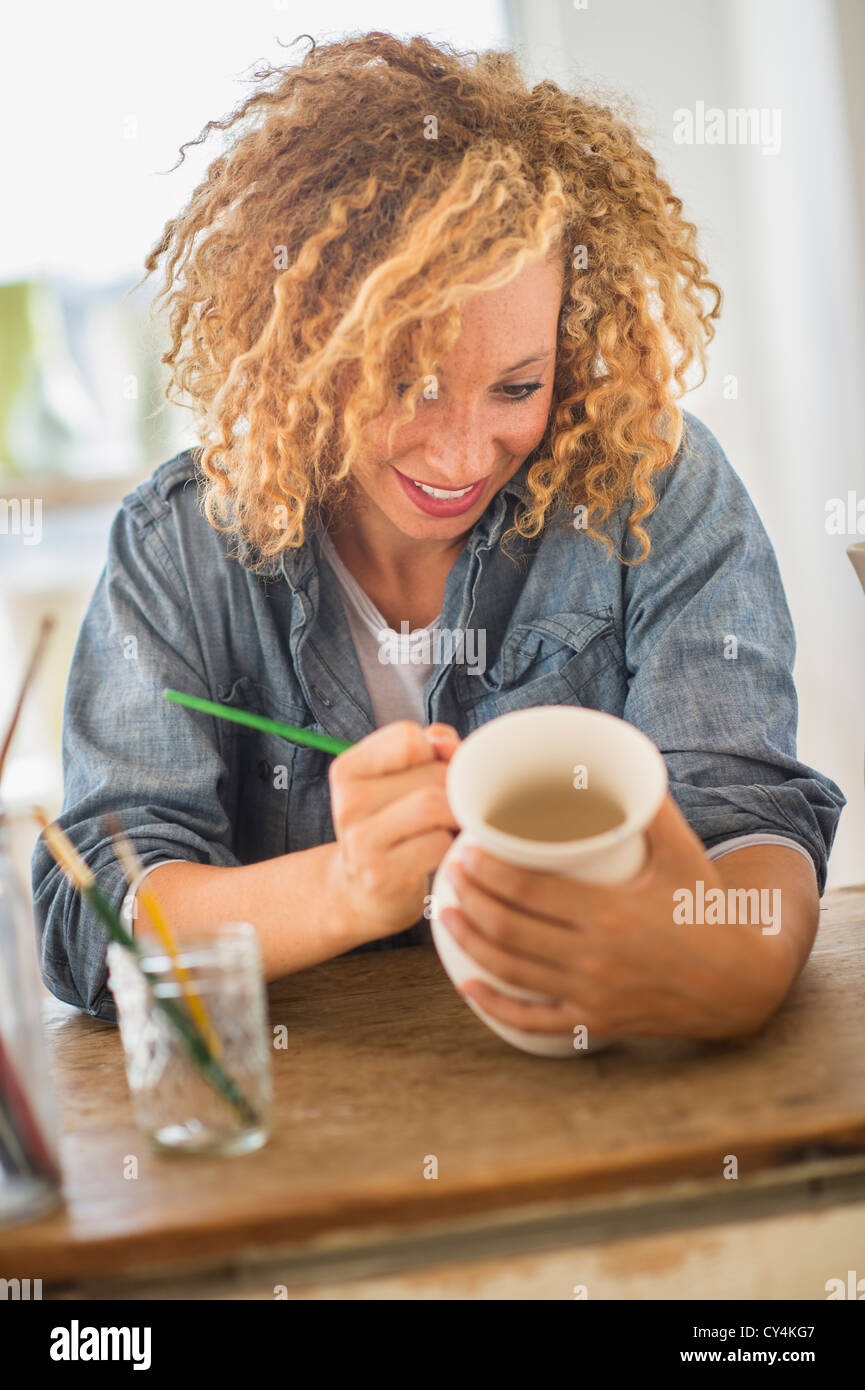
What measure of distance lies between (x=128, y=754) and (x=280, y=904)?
0.85 ft

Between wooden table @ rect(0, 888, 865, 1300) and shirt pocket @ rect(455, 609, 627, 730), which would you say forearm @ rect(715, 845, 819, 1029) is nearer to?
wooden table @ rect(0, 888, 865, 1300)

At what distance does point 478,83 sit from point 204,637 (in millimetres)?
586

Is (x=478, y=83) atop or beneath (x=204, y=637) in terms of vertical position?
atop

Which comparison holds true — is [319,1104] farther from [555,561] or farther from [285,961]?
[555,561]

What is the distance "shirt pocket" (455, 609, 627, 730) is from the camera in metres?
1.23

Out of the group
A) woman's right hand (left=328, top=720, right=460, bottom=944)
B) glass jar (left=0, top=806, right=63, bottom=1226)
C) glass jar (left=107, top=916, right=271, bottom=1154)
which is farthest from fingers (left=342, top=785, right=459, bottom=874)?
glass jar (left=0, top=806, right=63, bottom=1226)

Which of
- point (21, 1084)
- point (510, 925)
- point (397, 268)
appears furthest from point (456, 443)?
point (21, 1084)

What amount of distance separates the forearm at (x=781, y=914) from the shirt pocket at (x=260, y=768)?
48 centimetres

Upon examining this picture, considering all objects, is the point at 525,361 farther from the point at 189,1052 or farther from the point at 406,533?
the point at 189,1052

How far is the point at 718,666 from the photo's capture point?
3.67 feet

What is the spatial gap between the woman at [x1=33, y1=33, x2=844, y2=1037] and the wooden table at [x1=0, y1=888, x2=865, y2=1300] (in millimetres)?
125

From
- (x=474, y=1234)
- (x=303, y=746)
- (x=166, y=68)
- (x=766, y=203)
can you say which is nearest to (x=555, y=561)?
(x=303, y=746)

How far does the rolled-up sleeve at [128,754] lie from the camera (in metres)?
1.05

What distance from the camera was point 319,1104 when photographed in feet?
2.56
